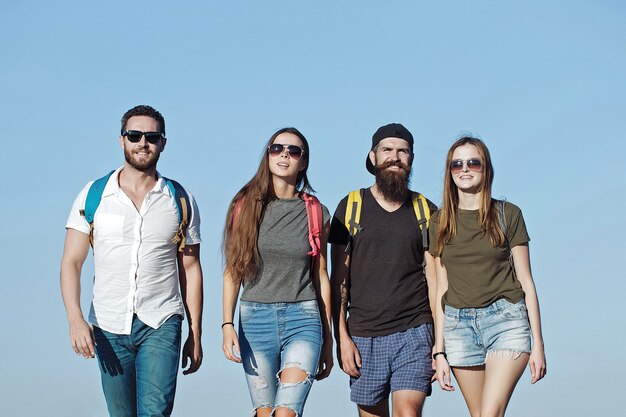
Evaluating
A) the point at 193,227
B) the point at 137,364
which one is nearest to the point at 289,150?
the point at 193,227

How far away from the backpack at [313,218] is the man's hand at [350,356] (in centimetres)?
101

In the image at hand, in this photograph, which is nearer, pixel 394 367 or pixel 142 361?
pixel 142 361

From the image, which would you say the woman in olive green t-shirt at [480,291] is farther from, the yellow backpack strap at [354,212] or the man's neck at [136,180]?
the man's neck at [136,180]

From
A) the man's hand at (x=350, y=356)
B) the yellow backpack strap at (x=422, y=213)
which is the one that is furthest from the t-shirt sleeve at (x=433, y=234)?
the man's hand at (x=350, y=356)

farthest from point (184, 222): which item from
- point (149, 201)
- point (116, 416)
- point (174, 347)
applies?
point (116, 416)

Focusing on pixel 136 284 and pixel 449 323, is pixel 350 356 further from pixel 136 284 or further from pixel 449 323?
pixel 136 284

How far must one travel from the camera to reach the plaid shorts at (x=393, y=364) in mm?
9617

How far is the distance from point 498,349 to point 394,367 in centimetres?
121

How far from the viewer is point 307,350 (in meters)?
9.16

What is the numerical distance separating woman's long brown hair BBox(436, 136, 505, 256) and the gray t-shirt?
3.90ft

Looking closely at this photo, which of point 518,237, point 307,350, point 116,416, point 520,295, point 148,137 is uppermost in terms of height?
point 148,137

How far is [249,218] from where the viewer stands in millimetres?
9570

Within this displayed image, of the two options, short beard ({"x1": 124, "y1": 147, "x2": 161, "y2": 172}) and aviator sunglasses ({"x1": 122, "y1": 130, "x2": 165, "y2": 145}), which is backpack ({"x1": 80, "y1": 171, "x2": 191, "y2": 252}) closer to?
Answer: short beard ({"x1": 124, "y1": 147, "x2": 161, "y2": 172})

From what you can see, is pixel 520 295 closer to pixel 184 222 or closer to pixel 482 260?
pixel 482 260
